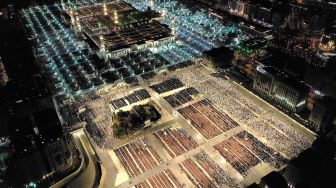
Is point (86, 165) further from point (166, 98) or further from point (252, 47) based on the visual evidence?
point (252, 47)

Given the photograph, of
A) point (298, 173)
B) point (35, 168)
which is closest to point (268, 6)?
point (298, 173)

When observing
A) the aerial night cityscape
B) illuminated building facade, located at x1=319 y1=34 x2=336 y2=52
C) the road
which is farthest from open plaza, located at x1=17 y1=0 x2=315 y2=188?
illuminated building facade, located at x1=319 y1=34 x2=336 y2=52

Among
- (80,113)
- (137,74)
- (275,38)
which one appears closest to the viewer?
(80,113)

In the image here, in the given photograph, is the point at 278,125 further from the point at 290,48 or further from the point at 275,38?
the point at 275,38

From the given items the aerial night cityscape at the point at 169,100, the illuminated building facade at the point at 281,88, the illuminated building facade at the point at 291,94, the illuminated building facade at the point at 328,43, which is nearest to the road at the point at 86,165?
the aerial night cityscape at the point at 169,100

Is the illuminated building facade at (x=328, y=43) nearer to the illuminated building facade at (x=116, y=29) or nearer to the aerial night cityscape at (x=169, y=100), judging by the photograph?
the aerial night cityscape at (x=169, y=100)

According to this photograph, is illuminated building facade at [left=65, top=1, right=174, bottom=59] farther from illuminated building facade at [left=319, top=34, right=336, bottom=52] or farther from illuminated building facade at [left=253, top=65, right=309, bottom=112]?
illuminated building facade at [left=319, top=34, right=336, bottom=52]

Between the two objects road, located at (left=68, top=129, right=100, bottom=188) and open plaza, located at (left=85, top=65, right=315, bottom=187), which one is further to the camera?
open plaza, located at (left=85, top=65, right=315, bottom=187)

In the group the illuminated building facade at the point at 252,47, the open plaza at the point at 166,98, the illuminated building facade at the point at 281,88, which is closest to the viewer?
the open plaza at the point at 166,98
